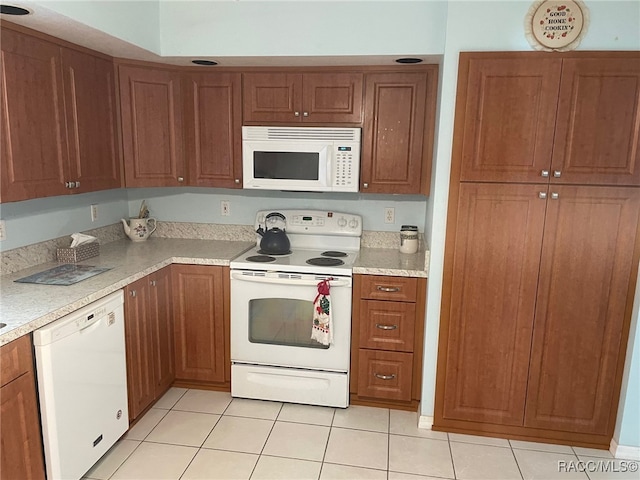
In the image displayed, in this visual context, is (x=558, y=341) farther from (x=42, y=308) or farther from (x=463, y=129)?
(x=42, y=308)

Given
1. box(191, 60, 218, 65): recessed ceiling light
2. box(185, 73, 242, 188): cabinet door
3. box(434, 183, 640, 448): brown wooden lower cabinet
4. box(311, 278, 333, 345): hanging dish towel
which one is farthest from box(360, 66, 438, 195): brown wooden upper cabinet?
box(191, 60, 218, 65): recessed ceiling light

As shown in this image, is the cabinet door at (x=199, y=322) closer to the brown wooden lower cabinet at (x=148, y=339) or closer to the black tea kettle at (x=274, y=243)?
the brown wooden lower cabinet at (x=148, y=339)

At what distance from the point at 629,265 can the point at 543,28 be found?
128 cm

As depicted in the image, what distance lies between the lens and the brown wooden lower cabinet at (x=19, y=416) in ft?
5.64

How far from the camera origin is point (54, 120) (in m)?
2.36

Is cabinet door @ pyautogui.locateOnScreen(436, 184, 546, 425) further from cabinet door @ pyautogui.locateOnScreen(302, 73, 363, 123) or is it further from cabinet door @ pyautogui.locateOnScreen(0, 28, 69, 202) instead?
cabinet door @ pyautogui.locateOnScreen(0, 28, 69, 202)

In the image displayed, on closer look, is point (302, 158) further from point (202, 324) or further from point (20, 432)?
point (20, 432)

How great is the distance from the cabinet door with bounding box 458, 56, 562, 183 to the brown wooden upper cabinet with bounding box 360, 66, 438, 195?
20.0 inches

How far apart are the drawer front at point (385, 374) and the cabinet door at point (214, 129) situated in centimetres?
A: 145

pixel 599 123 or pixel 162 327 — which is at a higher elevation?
pixel 599 123

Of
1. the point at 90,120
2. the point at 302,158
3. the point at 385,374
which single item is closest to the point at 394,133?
the point at 302,158

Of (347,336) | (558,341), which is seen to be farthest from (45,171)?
(558,341)

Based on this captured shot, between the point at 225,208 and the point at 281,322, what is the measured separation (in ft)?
3.52

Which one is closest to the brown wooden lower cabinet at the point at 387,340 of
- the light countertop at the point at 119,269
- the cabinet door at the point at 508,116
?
the light countertop at the point at 119,269
